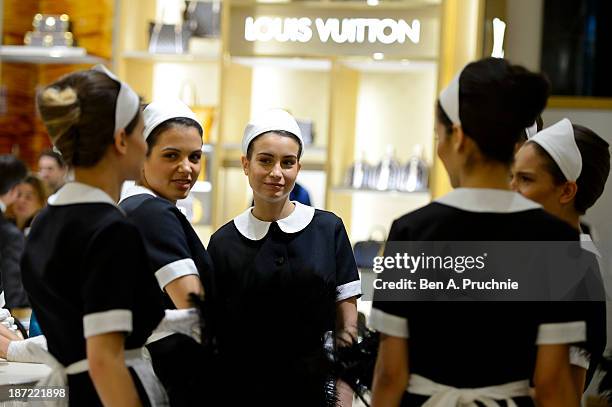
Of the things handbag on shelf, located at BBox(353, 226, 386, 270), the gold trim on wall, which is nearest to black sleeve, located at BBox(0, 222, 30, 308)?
handbag on shelf, located at BBox(353, 226, 386, 270)

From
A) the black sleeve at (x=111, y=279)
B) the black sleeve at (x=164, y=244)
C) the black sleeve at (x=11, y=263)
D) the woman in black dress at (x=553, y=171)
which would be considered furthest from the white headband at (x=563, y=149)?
the black sleeve at (x=11, y=263)

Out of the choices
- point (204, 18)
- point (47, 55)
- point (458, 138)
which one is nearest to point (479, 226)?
point (458, 138)

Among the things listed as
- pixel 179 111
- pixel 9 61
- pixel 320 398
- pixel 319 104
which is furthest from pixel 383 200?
pixel 320 398

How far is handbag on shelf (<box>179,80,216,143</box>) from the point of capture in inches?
234

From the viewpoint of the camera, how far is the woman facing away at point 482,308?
5.39 ft

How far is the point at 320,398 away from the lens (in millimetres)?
1835

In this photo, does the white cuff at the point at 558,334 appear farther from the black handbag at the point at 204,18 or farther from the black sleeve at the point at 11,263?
the black handbag at the point at 204,18

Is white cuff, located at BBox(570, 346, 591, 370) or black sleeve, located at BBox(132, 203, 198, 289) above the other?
black sleeve, located at BBox(132, 203, 198, 289)

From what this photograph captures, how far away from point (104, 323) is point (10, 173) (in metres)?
3.62

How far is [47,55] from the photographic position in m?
6.09

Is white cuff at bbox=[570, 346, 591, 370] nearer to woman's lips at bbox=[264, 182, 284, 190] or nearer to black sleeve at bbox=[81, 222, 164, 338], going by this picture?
black sleeve at bbox=[81, 222, 164, 338]

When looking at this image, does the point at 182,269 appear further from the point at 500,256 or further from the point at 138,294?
the point at 500,256

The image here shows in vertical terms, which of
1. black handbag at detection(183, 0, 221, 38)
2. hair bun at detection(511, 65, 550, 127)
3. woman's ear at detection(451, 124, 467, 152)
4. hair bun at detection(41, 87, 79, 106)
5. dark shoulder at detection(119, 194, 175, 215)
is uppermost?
black handbag at detection(183, 0, 221, 38)

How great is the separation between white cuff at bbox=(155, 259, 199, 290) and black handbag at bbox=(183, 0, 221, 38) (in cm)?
410
